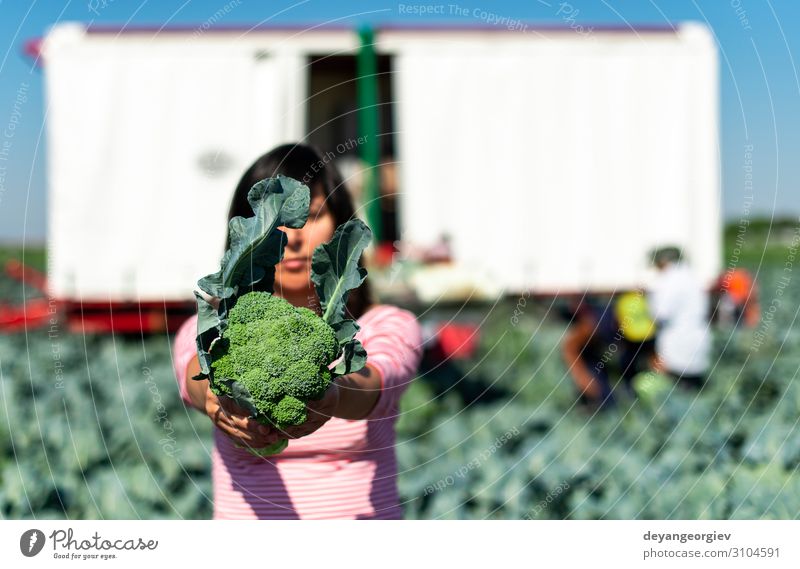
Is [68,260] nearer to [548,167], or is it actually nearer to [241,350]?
[548,167]

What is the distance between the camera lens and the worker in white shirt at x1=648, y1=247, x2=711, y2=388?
25.2ft

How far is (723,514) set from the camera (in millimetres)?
4352

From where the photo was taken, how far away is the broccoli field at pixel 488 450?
4.74m

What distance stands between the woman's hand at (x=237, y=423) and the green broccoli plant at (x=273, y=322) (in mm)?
34

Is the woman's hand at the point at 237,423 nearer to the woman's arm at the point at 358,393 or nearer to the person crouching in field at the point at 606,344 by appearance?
the woman's arm at the point at 358,393

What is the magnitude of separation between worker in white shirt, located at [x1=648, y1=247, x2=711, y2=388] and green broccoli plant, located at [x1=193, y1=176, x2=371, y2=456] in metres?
5.83

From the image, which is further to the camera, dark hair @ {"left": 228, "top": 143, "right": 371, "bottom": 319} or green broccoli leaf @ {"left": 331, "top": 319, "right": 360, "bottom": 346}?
dark hair @ {"left": 228, "top": 143, "right": 371, "bottom": 319}

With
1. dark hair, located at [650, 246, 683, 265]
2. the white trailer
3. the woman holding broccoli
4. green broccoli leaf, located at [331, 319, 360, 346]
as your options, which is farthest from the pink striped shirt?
the white trailer

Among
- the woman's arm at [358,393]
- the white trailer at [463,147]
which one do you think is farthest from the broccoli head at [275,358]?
the white trailer at [463,147]

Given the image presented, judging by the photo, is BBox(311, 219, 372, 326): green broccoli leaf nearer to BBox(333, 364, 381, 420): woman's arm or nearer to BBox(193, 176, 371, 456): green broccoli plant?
BBox(193, 176, 371, 456): green broccoli plant

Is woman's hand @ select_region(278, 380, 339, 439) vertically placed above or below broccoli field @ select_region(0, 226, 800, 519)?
above

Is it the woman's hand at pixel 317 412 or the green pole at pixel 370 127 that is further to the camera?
the green pole at pixel 370 127

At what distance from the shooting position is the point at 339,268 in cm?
227

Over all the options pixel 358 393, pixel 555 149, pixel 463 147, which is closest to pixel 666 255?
pixel 555 149
